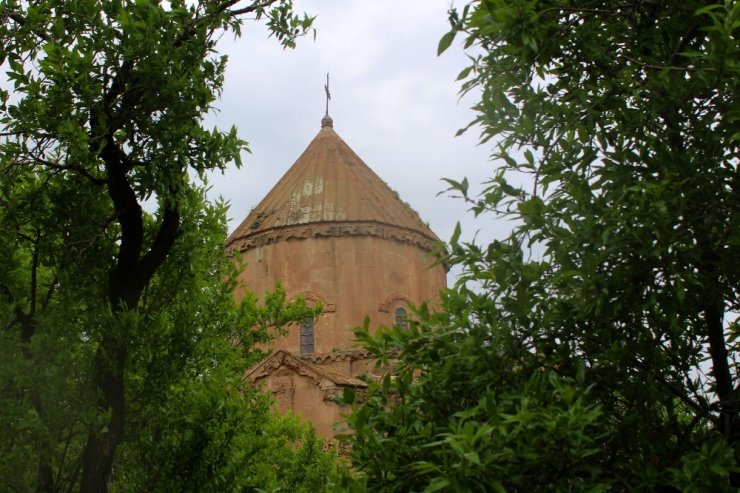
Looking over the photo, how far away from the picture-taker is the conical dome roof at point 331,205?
2491cm

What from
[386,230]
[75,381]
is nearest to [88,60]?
[75,381]

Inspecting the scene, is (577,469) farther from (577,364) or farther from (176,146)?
(176,146)

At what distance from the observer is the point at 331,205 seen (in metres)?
25.4

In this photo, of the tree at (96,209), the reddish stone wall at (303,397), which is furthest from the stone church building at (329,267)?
the tree at (96,209)

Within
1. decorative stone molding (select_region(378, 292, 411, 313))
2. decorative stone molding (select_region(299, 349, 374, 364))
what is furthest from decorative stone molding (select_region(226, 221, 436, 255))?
decorative stone molding (select_region(299, 349, 374, 364))

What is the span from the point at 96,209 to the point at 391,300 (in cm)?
1763

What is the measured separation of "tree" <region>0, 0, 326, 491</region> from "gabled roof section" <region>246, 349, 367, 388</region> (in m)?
15.4

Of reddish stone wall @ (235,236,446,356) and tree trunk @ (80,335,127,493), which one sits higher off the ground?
reddish stone wall @ (235,236,446,356)

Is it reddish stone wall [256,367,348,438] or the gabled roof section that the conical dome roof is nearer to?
the gabled roof section

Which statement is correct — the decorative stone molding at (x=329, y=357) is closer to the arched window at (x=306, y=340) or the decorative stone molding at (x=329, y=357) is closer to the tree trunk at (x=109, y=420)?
the arched window at (x=306, y=340)

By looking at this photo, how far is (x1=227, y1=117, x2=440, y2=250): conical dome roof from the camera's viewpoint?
24.9 metres

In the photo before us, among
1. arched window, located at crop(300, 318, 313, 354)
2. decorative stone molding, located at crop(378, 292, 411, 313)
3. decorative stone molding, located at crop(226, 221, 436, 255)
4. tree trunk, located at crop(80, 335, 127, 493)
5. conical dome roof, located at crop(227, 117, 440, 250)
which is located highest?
conical dome roof, located at crop(227, 117, 440, 250)

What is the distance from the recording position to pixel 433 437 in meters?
3.65

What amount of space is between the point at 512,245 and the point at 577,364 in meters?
0.68
